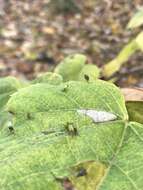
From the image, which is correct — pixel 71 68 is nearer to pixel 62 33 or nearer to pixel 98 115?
pixel 98 115

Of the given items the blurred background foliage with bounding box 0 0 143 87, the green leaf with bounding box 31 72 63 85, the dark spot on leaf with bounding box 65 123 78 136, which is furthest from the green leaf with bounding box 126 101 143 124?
the blurred background foliage with bounding box 0 0 143 87

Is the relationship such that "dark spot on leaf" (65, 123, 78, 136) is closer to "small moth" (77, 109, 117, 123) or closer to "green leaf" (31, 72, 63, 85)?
"small moth" (77, 109, 117, 123)

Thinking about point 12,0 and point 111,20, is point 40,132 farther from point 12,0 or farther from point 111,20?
point 12,0

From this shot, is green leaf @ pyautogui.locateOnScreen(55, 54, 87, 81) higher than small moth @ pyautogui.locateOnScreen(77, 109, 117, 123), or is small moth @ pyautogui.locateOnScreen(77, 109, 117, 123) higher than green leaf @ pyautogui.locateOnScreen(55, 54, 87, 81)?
green leaf @ pyautogui.locateOnScreen(55, 54, 87, 81)

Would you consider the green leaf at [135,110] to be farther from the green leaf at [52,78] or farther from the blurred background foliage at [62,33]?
the blurred background foliage at [62,33]

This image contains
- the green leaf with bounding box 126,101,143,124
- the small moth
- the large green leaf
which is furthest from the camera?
the green leaf with bounding box 126,101,143,124

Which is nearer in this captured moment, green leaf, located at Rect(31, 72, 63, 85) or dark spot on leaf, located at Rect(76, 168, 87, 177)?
dark spot on leaf, located at Rect(76, 168, 87, 177)

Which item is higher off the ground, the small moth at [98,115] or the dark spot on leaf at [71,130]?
the small moth at [98,115]

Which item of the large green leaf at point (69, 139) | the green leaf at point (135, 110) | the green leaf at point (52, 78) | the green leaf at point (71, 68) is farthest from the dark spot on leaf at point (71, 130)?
the green leaf at point (71, 68)
